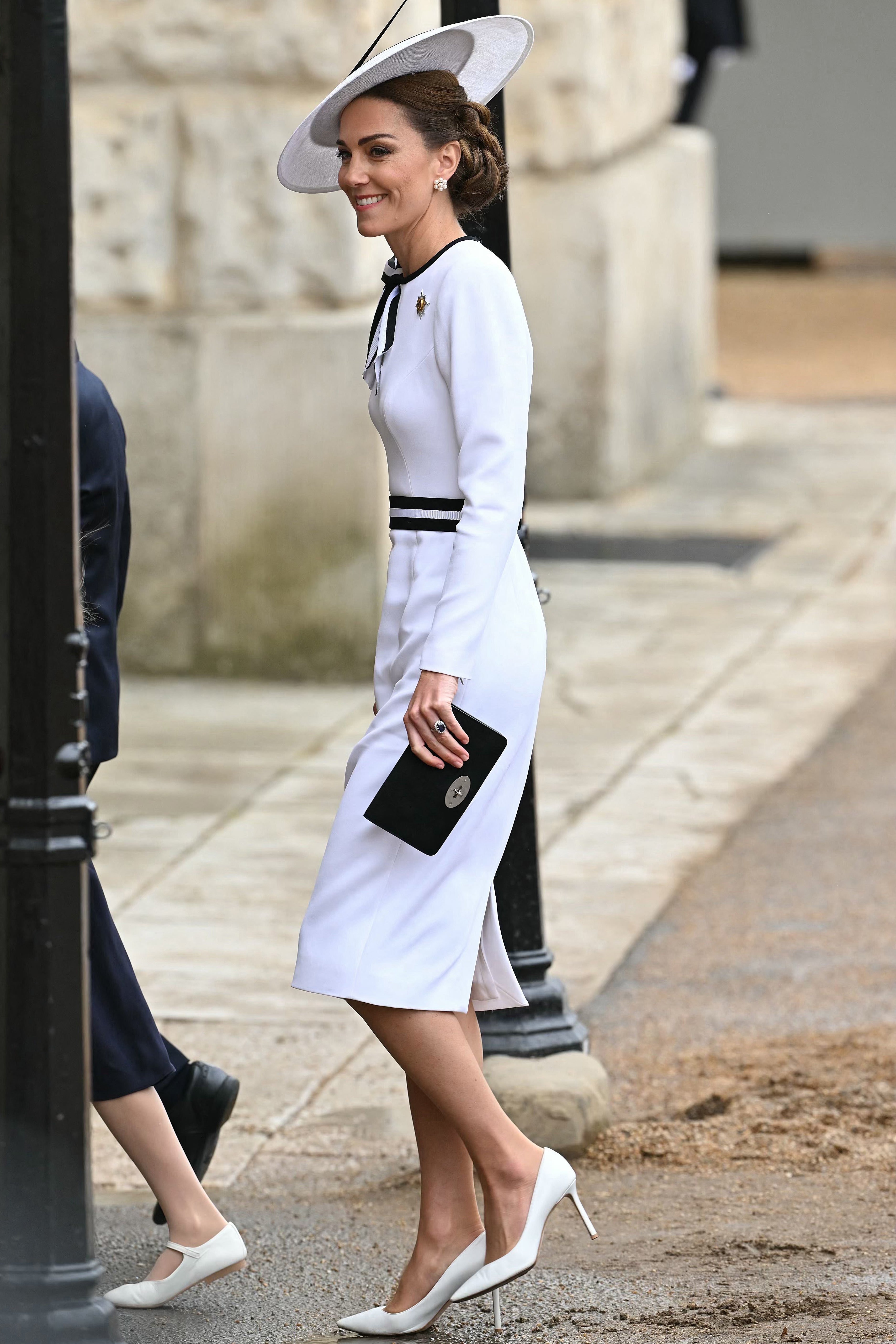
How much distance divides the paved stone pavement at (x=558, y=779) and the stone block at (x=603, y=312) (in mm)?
271

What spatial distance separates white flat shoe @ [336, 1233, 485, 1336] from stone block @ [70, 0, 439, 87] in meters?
5.42

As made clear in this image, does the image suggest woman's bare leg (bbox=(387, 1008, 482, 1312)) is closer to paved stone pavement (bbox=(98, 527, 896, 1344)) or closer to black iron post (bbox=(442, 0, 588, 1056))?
paved stone pavement (bbox=(98, 527, 896, 1344))

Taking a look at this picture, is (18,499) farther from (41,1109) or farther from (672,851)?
(672,851)

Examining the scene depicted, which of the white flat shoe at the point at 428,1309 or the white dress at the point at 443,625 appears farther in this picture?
the white flat shoe at the point at 428,1309

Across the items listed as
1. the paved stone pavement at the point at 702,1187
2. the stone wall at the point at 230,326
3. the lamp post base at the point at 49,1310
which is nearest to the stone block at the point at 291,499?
the stone wall at the point at 230,326

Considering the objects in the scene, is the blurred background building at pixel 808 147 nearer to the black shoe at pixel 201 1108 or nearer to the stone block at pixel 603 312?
the stone block at pixel 603 312

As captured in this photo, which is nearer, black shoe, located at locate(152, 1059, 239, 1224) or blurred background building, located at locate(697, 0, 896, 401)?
black shoe, located at locate(152, 1059, 239, 1224)

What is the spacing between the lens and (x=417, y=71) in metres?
3.42

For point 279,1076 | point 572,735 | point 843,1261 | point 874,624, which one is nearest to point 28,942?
point 843,1261

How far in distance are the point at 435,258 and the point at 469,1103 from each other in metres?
1.24

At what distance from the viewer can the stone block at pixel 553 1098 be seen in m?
4.32

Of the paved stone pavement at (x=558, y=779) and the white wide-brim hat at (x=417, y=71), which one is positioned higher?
the white wide-brim hat at (x=417, y=71)

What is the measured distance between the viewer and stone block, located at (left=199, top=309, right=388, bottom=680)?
8234mm

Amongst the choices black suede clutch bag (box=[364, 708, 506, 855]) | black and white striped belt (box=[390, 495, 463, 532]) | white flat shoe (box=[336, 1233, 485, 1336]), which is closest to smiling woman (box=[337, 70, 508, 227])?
black and white striped belt (box=[390, 495, 463, 532])
